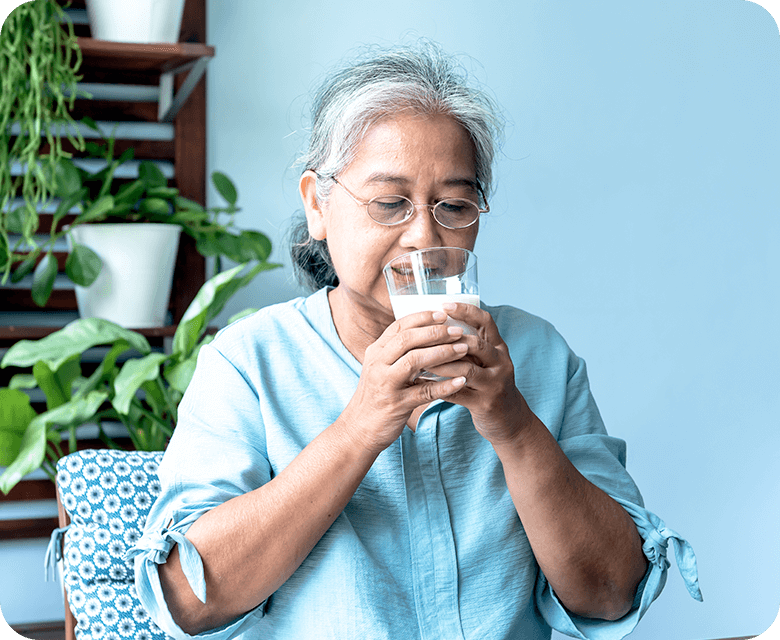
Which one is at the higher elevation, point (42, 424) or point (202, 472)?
point (202, 472)

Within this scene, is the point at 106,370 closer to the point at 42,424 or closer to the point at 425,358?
the point at 42,424

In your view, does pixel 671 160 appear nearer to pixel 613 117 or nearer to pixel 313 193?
pixel 613 117

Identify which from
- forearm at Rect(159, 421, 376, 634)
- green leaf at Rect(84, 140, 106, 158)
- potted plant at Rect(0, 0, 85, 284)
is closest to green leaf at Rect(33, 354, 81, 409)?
potted plant at Rect(0, 0, 85, 284)

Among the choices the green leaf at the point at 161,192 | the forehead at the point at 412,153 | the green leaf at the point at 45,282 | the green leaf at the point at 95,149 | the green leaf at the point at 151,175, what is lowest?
the green leaf at the point at 45,282

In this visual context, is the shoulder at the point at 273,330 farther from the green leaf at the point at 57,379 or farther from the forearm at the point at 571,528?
the green leaf at the point at 57,379

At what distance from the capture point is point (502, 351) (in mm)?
834

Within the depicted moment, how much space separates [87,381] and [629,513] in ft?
4.21

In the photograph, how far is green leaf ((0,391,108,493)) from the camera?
160cm

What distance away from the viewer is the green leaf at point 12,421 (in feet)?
5.35

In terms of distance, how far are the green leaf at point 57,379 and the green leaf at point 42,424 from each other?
0.06 metres

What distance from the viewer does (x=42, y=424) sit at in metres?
1.64

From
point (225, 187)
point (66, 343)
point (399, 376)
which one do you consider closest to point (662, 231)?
point (225, 187)

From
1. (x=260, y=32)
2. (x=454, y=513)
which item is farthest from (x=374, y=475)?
Result: (x=260, y=32)

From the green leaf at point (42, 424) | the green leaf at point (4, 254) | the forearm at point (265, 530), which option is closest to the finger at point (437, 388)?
the forearm at point (265, 530)
